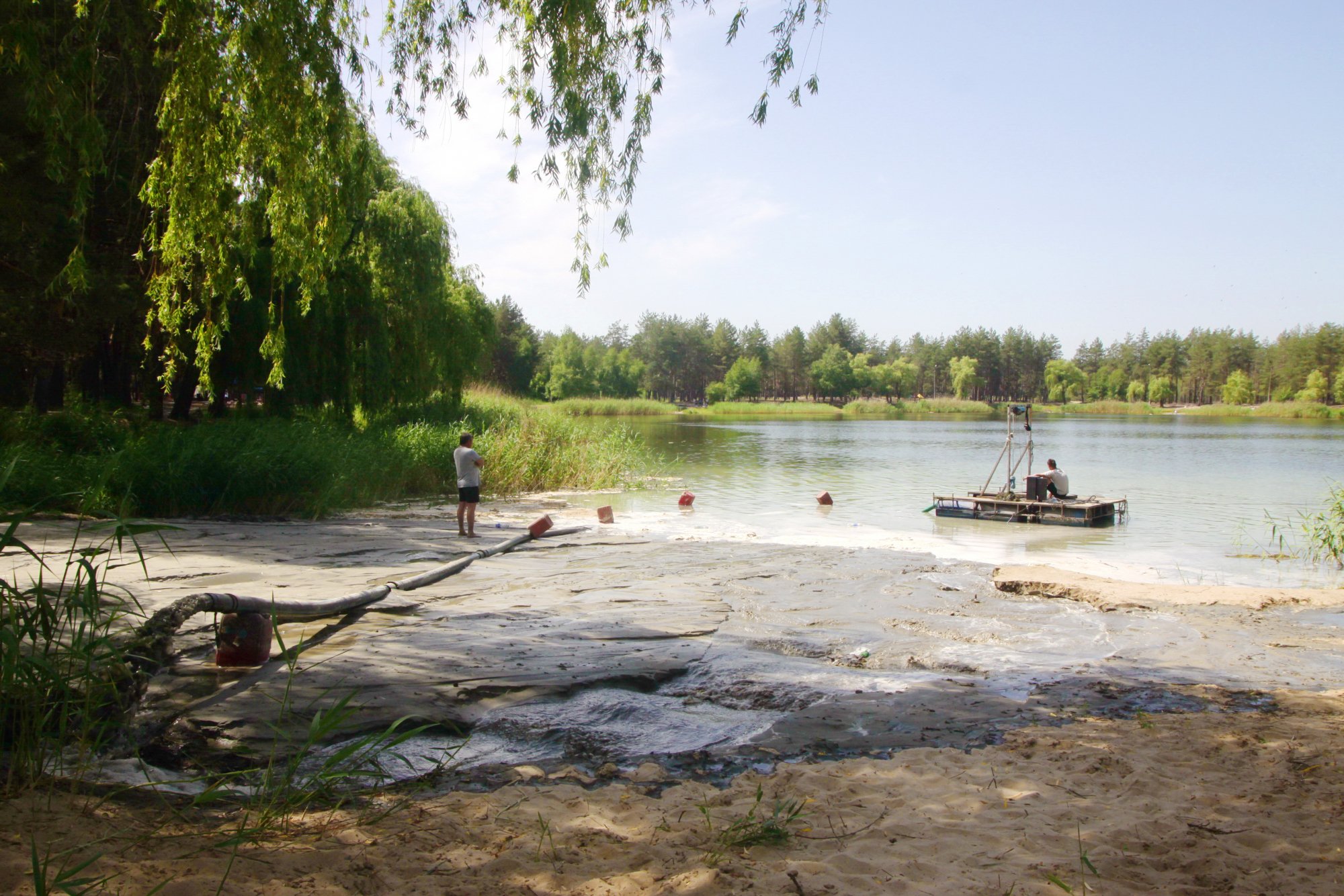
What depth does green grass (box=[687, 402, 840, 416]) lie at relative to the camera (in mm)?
91875

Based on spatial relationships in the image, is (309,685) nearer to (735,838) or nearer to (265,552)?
(735,838)

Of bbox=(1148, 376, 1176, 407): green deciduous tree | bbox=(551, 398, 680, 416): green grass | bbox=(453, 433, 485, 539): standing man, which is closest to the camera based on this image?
bbox=(453, 433, 485, 539): standing man

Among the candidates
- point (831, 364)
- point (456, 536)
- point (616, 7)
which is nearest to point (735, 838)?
point (616, 7)

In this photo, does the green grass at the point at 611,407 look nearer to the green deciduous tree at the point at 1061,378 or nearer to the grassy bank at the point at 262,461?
the grassy bank at the point at 262,461

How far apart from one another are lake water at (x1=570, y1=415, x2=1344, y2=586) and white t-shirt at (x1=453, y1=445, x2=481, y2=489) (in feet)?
12.1

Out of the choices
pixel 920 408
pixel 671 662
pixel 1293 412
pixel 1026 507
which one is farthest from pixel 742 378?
pixel 671 662

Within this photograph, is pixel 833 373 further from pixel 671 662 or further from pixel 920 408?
pixel 671 662

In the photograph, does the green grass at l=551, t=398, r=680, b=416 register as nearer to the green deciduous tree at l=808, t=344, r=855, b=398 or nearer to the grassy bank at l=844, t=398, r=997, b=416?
the grassy bank at l=844, t=398, r=997, b=416

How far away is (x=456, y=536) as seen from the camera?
38.6 ft

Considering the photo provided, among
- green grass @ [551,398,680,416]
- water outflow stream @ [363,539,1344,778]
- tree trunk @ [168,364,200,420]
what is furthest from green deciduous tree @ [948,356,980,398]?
water outflow stream @ [363,539,1344,778]

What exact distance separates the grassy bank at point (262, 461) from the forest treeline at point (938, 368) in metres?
72.7

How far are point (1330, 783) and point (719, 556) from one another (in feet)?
24.3

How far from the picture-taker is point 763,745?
4414 mm

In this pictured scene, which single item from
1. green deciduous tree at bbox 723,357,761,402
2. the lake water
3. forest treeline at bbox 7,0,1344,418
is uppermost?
green deciduous tree at bbox 723,357,761,402
